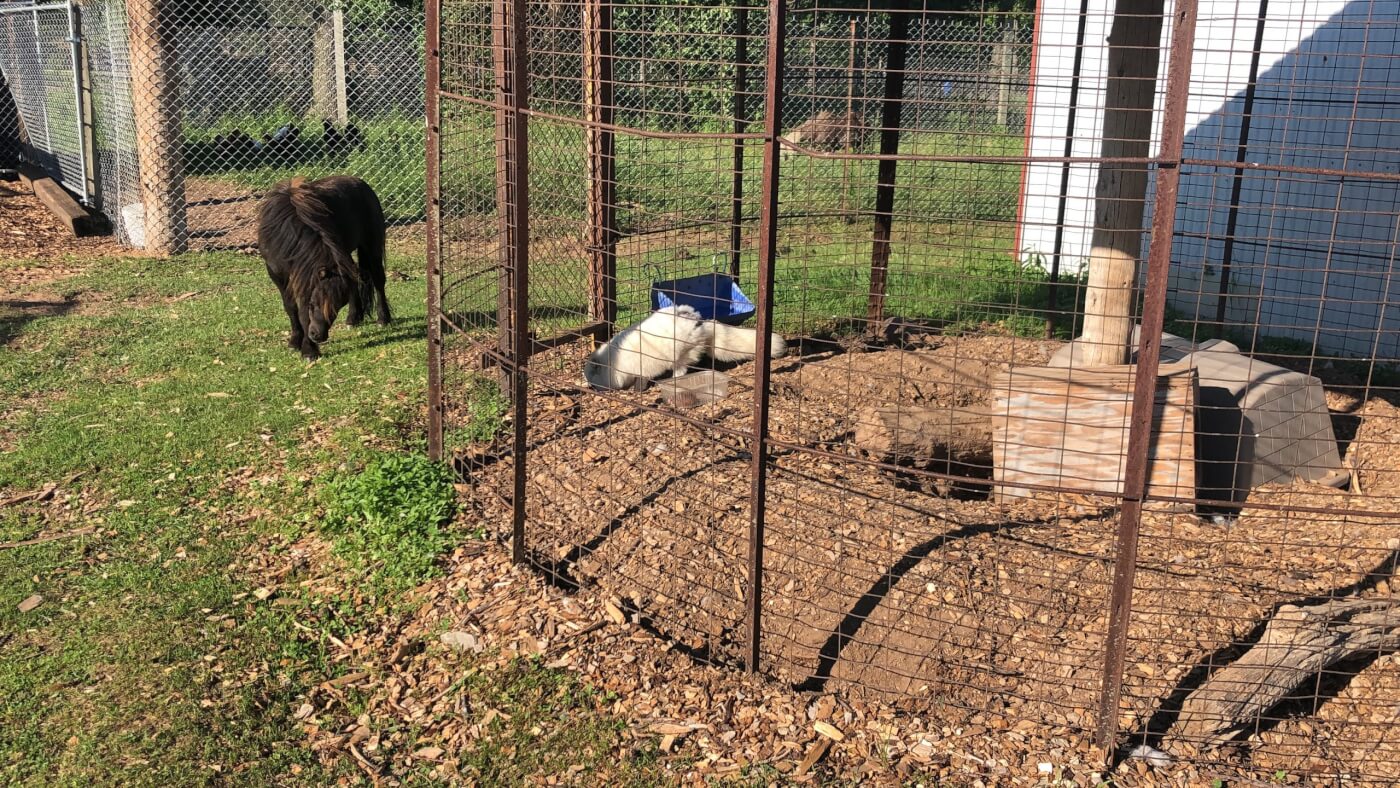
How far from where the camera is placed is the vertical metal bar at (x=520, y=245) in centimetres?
490

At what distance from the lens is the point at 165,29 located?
11.5 meters

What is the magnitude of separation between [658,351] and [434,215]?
217 cm

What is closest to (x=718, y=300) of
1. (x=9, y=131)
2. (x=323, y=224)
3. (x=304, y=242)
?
(x=323, y=224)

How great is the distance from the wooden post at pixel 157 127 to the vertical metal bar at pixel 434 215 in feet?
21.6

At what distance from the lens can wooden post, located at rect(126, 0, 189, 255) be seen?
37.4 ft

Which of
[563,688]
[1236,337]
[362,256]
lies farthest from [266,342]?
[1236,337]

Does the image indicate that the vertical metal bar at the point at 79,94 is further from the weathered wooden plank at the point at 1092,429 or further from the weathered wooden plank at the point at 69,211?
the weathered wooden plank at the point at 1092,429

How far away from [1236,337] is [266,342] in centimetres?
802

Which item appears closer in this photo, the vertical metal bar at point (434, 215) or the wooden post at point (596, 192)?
the vertical metal bar at point (434, 215)

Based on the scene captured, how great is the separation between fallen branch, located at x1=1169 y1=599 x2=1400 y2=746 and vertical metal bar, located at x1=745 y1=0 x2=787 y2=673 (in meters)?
1.66

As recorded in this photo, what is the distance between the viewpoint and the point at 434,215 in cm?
636

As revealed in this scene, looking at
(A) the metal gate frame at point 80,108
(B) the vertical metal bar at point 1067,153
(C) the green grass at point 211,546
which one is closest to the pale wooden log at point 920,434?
(B) the vertical metal bar at point 1067,153

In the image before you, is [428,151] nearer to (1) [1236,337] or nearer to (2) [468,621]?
(2) [468,621]

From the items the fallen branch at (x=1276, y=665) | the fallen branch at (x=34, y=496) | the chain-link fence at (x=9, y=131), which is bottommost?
the fallen branch at (x=34, y=496)
